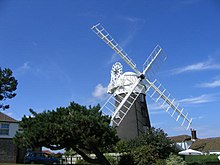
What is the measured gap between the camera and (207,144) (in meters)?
48.3

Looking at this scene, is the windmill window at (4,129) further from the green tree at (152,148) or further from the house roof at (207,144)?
the house roof at (207,144)

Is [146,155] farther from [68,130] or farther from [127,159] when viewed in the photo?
[68,130]

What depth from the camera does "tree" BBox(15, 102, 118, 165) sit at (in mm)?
18812

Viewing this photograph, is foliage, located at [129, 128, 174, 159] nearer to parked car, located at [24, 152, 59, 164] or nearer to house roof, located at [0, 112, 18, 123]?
parked car, located at [24, 152, 59, 164]

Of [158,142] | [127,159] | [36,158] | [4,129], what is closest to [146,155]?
[158,142]

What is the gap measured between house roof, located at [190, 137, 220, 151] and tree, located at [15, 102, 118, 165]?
31.3 metres

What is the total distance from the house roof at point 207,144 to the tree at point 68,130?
3134 centimetres

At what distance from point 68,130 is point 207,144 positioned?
3678 cm

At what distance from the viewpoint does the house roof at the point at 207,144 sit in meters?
46.5

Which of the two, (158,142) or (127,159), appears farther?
(127,159)

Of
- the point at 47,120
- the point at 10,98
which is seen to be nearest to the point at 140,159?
the point at 47,120

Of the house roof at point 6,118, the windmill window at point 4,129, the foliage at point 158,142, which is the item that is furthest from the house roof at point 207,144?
the windmill window at point 4,129

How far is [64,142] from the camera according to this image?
19.6 metres

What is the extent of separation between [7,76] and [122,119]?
13.6 meters
